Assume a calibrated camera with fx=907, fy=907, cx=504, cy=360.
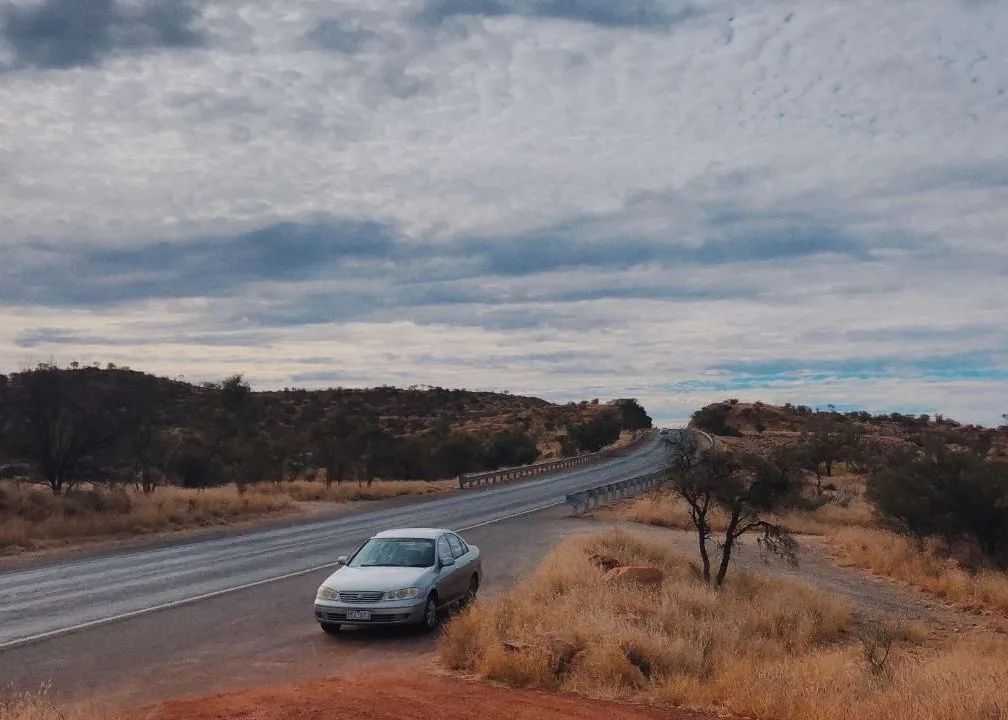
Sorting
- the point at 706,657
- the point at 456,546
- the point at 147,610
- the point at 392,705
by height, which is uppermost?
the point at 456,546

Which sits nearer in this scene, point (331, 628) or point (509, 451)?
point (331, 628)

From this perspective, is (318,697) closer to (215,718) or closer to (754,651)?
(215,718)

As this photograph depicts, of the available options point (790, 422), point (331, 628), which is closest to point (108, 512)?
point (331, 628)

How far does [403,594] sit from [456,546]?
8.88ft

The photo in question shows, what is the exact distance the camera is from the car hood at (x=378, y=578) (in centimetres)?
1339

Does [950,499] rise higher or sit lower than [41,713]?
higher

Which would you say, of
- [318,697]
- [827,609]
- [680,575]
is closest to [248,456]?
[680,575]

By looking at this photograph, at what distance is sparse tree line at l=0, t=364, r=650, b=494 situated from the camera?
104ft

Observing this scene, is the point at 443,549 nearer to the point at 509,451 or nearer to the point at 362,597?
the point at 362,597

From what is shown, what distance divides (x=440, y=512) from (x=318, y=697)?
88.6 feet

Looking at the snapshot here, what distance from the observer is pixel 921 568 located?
23.2 m

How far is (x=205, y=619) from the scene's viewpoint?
14477 millimetres

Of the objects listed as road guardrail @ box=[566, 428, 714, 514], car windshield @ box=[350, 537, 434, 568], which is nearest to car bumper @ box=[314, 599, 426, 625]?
car windshield @ box=[350, 537, 434, 568]

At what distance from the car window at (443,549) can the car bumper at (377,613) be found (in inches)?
62.9
